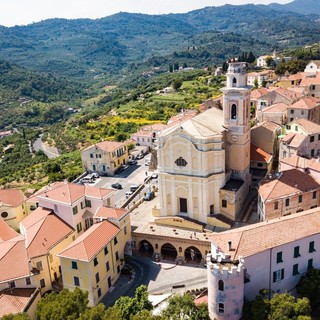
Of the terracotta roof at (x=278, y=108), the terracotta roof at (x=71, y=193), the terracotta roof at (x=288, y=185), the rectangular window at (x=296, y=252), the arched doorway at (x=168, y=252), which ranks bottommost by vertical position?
the arched doorway at (x=168, y=252)

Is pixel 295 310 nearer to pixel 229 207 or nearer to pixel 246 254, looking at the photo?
pixel 246 254

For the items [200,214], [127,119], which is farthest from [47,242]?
[127,119]

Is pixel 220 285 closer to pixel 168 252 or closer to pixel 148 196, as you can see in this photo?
pixel 168 252

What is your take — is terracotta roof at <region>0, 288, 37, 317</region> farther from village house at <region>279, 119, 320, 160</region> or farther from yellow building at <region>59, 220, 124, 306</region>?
village house at <region>279, 119, 320, 160</region>

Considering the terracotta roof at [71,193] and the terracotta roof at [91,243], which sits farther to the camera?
the terracotta roof at [71,193]

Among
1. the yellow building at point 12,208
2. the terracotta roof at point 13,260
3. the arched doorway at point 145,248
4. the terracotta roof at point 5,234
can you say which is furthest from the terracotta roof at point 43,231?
the arched doorway at point 145,248

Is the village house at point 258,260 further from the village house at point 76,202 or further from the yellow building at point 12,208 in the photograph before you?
the yellow building at point 12,208
